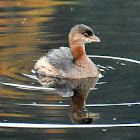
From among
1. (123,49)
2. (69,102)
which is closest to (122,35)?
(123,49)

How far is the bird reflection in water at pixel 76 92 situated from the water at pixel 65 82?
0.02 m

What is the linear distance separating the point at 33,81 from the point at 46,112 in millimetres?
1946

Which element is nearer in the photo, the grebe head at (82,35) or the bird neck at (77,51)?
the grebe head at (82,35)

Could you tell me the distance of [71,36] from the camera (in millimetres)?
11336

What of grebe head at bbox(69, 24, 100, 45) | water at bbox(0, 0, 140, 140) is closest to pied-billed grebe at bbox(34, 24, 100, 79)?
grebe head at bbox(69, 24, 100, 45)

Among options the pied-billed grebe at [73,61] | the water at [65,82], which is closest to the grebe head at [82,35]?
the pied-billed grebe at [73,61]

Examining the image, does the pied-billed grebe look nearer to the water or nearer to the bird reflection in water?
the bird reflection in water

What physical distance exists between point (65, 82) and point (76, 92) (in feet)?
2.64

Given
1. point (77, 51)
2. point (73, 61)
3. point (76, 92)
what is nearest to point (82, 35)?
point (77, 51)

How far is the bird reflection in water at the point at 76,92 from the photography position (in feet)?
28.4

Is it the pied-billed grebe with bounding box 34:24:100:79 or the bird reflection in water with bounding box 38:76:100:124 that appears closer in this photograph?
the bird reflection in water with bounding box 38:76:100:124

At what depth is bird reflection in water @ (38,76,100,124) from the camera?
8.65 metres

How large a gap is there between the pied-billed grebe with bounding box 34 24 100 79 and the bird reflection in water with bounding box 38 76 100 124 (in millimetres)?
176

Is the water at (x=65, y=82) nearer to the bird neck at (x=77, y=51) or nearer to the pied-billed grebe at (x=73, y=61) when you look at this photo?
the pied-billed grebe at (x=73, y=61)
